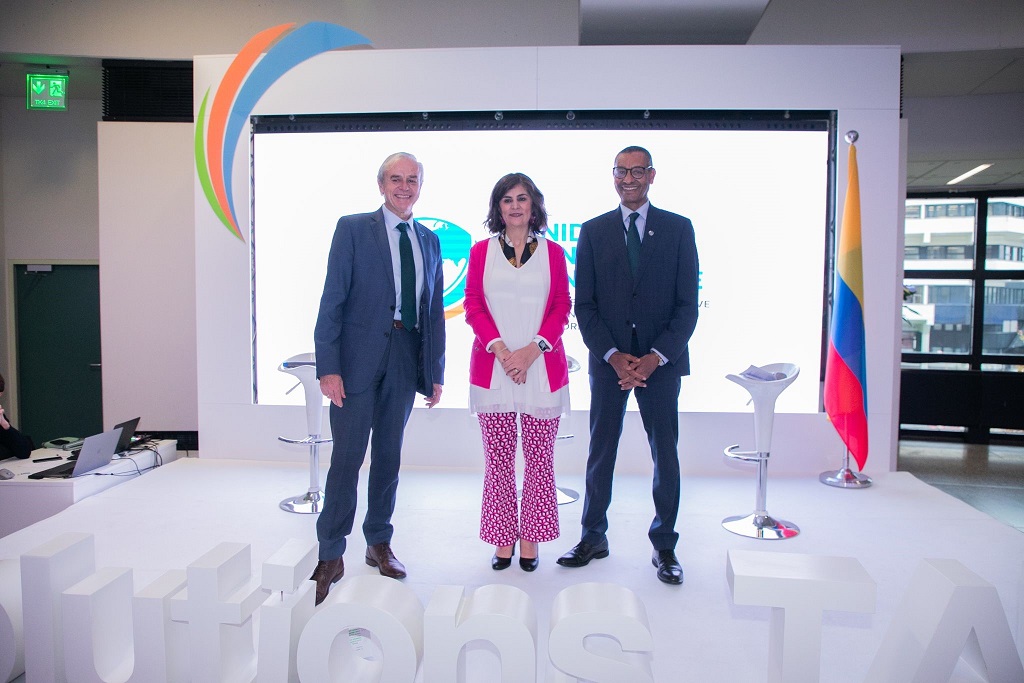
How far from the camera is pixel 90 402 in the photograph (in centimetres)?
610

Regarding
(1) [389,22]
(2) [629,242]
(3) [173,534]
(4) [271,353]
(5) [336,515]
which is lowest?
(3) [173,534]

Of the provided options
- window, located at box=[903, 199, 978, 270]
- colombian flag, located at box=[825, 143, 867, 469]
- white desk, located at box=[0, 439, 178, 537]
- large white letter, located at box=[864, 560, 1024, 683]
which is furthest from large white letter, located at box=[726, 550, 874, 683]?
window, located at box=[903, 199, 978, 270]

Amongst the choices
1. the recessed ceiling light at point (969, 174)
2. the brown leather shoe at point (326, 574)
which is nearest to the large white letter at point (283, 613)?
the brown leather shoe at point (326, 574)

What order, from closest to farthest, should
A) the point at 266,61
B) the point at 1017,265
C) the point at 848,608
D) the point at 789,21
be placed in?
the point at 848,608 < the point at 266,61 < the point at 789,21 < the point at 1017,265

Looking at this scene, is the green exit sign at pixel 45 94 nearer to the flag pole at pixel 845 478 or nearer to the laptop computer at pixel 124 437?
the laptop computer at pixel 124 437

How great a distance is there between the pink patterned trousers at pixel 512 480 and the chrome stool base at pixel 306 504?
1.32 meters

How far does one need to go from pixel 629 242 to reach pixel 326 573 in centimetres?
178

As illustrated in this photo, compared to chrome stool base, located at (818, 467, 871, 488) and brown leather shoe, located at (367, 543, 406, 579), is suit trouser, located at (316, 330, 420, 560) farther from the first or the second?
chrome stool base, located at (818, 467, 871, 488)

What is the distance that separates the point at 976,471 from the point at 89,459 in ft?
22.5

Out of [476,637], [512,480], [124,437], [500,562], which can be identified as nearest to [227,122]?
[124,437]

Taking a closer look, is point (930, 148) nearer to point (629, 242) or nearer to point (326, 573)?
point (629, 242)

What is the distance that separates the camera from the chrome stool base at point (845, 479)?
13.2ft

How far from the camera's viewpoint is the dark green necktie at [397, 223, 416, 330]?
258 centimetres

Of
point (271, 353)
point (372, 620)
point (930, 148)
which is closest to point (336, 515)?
point (372, 620)
